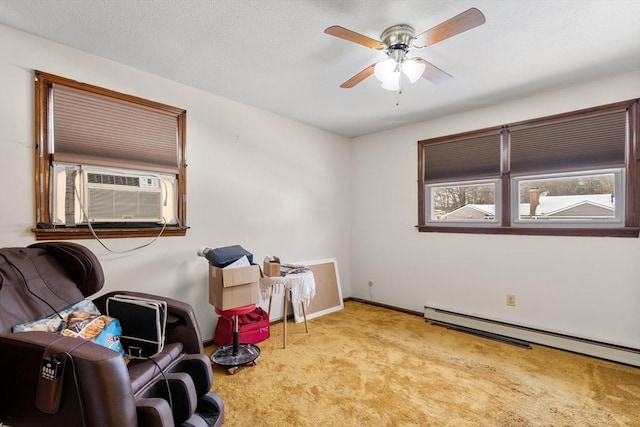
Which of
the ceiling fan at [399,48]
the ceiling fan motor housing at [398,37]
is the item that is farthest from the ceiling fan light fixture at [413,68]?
the ceiling fan motor housing at [398,37]

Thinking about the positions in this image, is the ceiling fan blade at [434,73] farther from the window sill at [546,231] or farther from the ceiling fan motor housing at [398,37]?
the window sill at [546,231]

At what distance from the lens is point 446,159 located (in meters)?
3.50

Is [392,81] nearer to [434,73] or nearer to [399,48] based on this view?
[399,48]

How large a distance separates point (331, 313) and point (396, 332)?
0.93 metres

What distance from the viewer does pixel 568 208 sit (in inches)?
109

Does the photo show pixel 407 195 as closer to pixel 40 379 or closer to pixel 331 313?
pixel 331 313

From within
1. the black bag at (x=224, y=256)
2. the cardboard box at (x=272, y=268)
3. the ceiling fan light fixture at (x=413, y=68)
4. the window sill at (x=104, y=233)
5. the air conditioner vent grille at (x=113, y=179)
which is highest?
the ceiling fan light fixture at (x=413, y=68)

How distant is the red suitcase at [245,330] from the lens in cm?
271

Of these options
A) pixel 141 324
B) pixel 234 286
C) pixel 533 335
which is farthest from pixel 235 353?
pixel 533 335

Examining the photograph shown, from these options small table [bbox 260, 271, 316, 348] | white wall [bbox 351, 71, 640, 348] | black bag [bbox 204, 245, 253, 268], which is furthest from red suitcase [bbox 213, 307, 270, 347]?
white wall [bbox 351, 71, 640, 348]

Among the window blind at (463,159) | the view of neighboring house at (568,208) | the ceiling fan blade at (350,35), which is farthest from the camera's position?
the window blind at (463,159)

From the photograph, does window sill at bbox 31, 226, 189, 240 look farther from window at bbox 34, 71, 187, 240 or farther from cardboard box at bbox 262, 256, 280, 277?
cardboard box at bbox 262, 256, 280, 277

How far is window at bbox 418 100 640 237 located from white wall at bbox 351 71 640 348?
0.11m

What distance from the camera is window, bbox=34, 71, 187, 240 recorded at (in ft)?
6.68
